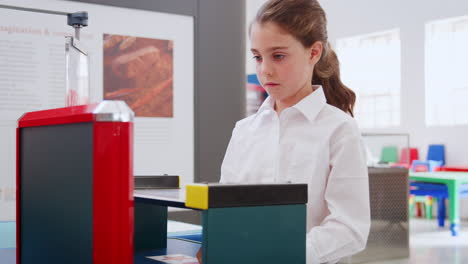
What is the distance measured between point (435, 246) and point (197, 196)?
5716mm

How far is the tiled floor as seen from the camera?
208 inches

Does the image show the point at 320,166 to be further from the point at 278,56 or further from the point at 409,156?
the point at 409,156

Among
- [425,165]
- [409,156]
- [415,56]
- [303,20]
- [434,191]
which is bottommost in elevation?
[434,191]

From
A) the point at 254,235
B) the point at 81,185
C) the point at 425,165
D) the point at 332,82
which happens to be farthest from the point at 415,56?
the point at 81,185

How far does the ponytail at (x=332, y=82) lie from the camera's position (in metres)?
1.45

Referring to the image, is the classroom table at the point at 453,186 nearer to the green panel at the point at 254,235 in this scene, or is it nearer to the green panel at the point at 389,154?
the green panel at the point at 389,154

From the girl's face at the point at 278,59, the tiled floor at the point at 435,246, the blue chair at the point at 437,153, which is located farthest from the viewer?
the blue chair at the point at 437,153

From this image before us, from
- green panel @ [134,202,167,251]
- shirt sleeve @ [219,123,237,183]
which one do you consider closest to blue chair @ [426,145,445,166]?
shirt sleeve @ [219,123,237,183]

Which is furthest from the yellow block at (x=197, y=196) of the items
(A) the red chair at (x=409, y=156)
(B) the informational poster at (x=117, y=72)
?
(A) the red chair at (x=409, y=156)

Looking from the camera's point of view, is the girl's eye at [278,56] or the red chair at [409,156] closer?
the girl's eye at [278,56]

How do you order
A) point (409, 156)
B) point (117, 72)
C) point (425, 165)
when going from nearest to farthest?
point (117, 72)
point (425, 165)
point (409, 156)

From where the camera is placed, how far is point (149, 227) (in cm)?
119

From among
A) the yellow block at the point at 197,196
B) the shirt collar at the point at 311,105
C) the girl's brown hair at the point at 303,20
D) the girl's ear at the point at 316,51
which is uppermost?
the girl's brown hair at the point at 303,20

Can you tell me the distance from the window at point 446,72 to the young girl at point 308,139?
735cm
